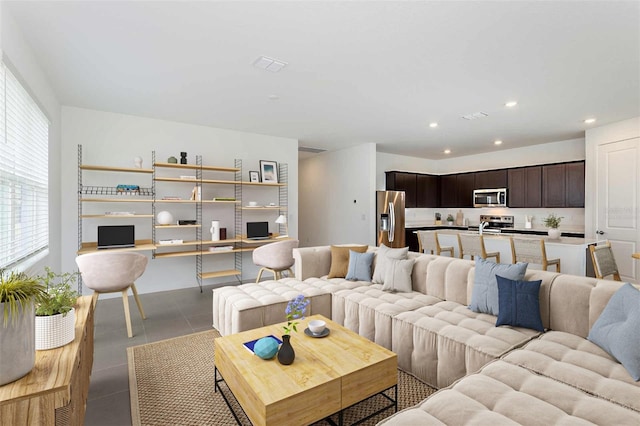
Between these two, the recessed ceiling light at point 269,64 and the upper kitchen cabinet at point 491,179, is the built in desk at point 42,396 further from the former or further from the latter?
the upper kitchen cabinet at point 491,179

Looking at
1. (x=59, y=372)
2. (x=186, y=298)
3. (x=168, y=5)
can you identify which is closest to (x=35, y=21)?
(x=168, y=5)

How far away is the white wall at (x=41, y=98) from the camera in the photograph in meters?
2.23

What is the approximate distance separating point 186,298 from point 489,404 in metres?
4.19

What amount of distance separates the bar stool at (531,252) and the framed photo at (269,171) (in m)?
Result: 4.12

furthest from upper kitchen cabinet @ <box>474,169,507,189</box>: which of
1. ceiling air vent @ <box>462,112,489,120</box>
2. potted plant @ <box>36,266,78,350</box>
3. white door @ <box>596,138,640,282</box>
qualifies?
potted plant @ <box>36,266,78,350</box>

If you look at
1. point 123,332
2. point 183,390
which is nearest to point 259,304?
point 183,390

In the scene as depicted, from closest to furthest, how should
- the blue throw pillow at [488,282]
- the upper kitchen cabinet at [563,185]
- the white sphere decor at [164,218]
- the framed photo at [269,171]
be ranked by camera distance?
the blue throw pillow at [488,282] < the white sphere decor at [164,218] < the framed photo at [269,171] < the upper kitchen cabinet at [563,185]

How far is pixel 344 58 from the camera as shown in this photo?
2855mm

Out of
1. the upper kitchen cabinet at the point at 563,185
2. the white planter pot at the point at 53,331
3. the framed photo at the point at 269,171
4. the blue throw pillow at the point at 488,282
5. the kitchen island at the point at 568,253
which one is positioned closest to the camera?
the white planter pot at the point at 53,331

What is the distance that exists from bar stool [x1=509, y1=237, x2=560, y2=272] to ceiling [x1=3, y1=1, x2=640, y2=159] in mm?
1878

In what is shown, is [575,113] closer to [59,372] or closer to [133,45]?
[133,45]

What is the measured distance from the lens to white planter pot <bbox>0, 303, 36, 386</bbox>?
1.19 meters

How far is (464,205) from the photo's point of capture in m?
7.82

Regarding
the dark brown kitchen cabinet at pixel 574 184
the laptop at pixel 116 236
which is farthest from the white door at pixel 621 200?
the laptop at pixel 116 236
